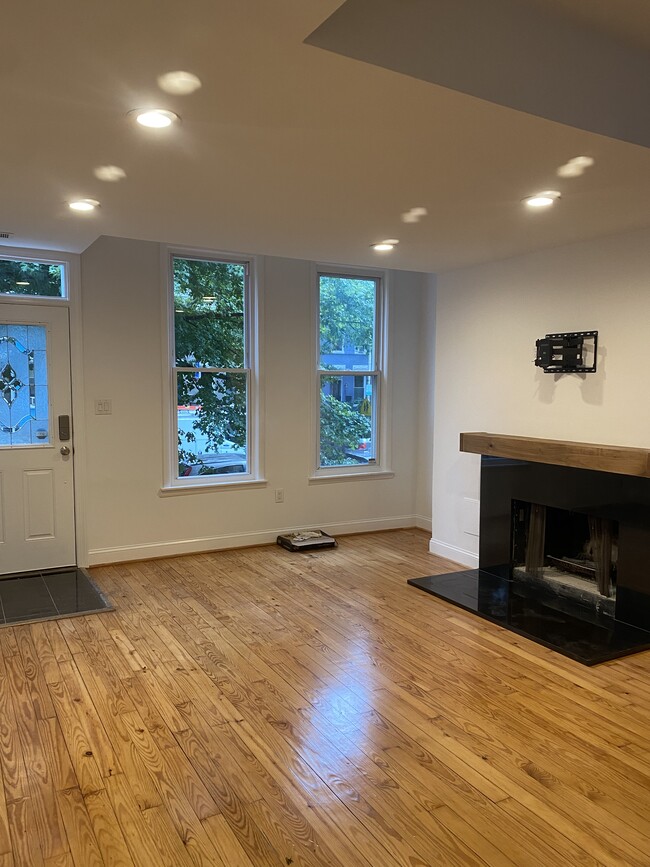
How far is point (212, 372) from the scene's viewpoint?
204 inches

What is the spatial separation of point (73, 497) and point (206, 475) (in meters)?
1.04

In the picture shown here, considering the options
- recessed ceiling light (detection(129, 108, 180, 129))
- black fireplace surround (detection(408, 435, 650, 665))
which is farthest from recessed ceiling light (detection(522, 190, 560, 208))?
recessed ceiling light (detection(129, 108, 180, 129))

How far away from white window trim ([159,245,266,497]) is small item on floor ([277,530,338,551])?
50cm

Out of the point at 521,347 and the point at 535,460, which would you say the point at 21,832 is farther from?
the point at 521,347

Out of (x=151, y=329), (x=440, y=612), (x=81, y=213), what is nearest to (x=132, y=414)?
(x=151, y=329)

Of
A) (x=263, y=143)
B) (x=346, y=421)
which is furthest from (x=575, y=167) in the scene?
(x=346, y=421)

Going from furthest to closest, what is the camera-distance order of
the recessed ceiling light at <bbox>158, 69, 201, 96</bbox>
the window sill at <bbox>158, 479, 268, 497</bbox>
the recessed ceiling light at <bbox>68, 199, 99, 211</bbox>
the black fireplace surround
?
1. the window sill at <bbox>158, 479, 268, 497</bbox>
2. the black fireplace surround
3. the recessed ceiling light at <bbox>68, 199, 99, 211</bbox>
4. the recessed ceiling light at <bbox>158, 69, 201, 96</bbox>

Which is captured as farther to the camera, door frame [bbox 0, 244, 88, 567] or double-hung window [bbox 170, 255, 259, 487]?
double-hung window [bbox 170, 255, 259, 487]

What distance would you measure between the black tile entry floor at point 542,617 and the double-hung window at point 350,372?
168 cm

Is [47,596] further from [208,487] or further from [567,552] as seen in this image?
[567,552]

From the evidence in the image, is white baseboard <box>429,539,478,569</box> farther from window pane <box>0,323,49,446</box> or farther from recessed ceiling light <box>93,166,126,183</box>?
recessed ceiling light <box>93,166,126,183</box>

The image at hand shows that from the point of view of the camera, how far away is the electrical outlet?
4746mm

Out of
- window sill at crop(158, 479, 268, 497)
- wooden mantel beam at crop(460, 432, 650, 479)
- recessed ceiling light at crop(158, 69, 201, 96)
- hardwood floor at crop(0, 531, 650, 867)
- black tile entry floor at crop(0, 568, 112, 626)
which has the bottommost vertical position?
hardwood floor at crop(0, 531, 650, 867)

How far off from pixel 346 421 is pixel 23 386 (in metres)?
2.67
